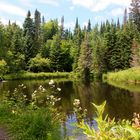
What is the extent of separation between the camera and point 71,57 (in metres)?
89.2

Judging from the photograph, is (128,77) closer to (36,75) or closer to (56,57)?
(36,75)

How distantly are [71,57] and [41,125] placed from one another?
7948cm

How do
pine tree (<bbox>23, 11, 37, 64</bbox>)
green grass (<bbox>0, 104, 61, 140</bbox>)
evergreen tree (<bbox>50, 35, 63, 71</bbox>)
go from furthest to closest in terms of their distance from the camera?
1. evergreen tree (<bbox>50, 35, 63, 71</bbox>)
2. pine tree (<bbox>23, 11, 37, 64</bbox>)
3. green grass (<bbox>0, 104, 61, 140</bbox>)

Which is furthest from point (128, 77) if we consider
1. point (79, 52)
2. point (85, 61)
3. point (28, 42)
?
point (28, 42)

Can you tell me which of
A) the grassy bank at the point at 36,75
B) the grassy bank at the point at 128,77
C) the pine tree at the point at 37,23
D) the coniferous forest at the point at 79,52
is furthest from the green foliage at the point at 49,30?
the grassy bank at the point at 128,77

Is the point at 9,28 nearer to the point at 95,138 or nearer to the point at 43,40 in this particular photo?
the point at 43,40

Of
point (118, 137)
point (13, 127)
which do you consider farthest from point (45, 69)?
point (118, 137)

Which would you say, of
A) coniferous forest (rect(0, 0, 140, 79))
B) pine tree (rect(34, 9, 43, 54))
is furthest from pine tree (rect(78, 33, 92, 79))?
pine tree (rect(34, 9, 43, 54))

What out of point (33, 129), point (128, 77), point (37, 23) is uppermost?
point (37, 23)

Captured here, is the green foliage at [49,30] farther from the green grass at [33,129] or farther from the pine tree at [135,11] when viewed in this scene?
the green grass at [33,129]

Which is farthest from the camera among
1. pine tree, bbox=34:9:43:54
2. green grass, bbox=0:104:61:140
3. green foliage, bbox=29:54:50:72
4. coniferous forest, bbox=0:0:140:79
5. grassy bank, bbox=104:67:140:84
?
pine tree, bbox=34:9:43:54

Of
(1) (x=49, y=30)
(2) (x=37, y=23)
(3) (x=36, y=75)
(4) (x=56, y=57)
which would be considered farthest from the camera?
(2) (x=37, y=23)

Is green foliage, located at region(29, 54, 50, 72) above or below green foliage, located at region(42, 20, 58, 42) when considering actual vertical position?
below

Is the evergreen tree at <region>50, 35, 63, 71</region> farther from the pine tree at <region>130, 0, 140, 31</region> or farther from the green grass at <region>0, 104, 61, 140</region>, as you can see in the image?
the green grass at <region>0, 104, 61, 140</region>
